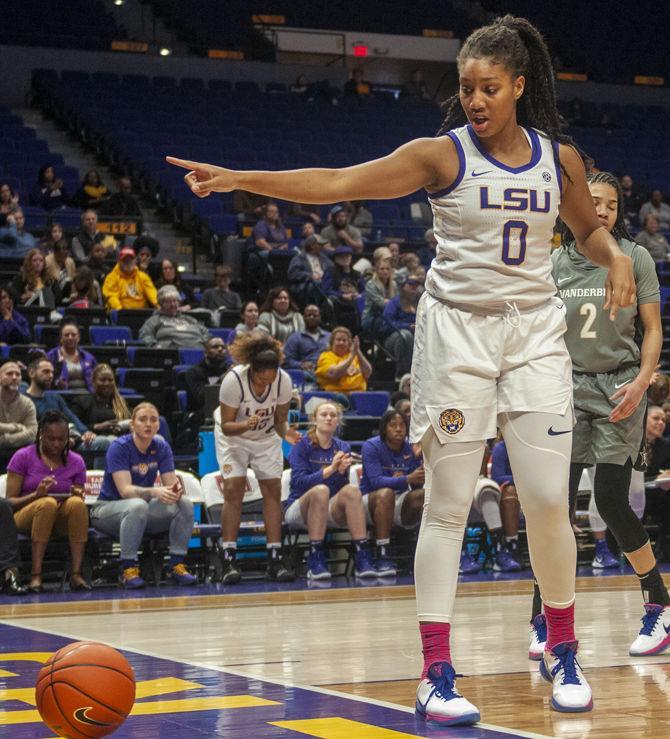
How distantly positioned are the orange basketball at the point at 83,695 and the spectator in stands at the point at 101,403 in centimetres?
723

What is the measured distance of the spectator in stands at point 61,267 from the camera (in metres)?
13.3

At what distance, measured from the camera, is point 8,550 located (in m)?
8.80

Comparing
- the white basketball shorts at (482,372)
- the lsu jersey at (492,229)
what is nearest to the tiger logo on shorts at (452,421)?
the white basketball shorts at (482,372)

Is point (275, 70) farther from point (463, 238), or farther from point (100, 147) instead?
point (463, 238)

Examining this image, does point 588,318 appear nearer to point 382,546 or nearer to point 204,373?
point 382,546

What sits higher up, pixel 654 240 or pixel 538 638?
pixel 654 240

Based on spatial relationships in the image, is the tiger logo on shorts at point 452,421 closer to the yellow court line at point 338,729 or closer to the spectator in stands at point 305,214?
the yellow court line at point 338,729

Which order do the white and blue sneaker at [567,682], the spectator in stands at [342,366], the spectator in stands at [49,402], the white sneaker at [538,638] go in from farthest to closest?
the spectator in stands at [342,366] → the spectator in stands at [49,402] → the white sneaker at [538,638] → the white and blue sneaker at [567,682]

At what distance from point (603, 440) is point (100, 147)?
15662 millimetres

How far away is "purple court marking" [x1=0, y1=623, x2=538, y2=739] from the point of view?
3.45 m

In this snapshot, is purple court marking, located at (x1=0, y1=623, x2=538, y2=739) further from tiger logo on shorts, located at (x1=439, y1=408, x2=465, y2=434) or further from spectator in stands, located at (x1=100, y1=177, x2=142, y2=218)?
spectator in stands, located at (x1=100, y1=177, x2=142, y2=218)

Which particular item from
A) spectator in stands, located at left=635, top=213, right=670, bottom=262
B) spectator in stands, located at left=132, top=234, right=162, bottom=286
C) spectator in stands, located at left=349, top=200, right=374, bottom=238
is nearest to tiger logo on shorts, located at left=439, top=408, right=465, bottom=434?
spectator in stands, located at left=132, top=234, right=162, bottom=286

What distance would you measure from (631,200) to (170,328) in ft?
33.2

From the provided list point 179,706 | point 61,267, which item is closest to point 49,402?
point 61,267
